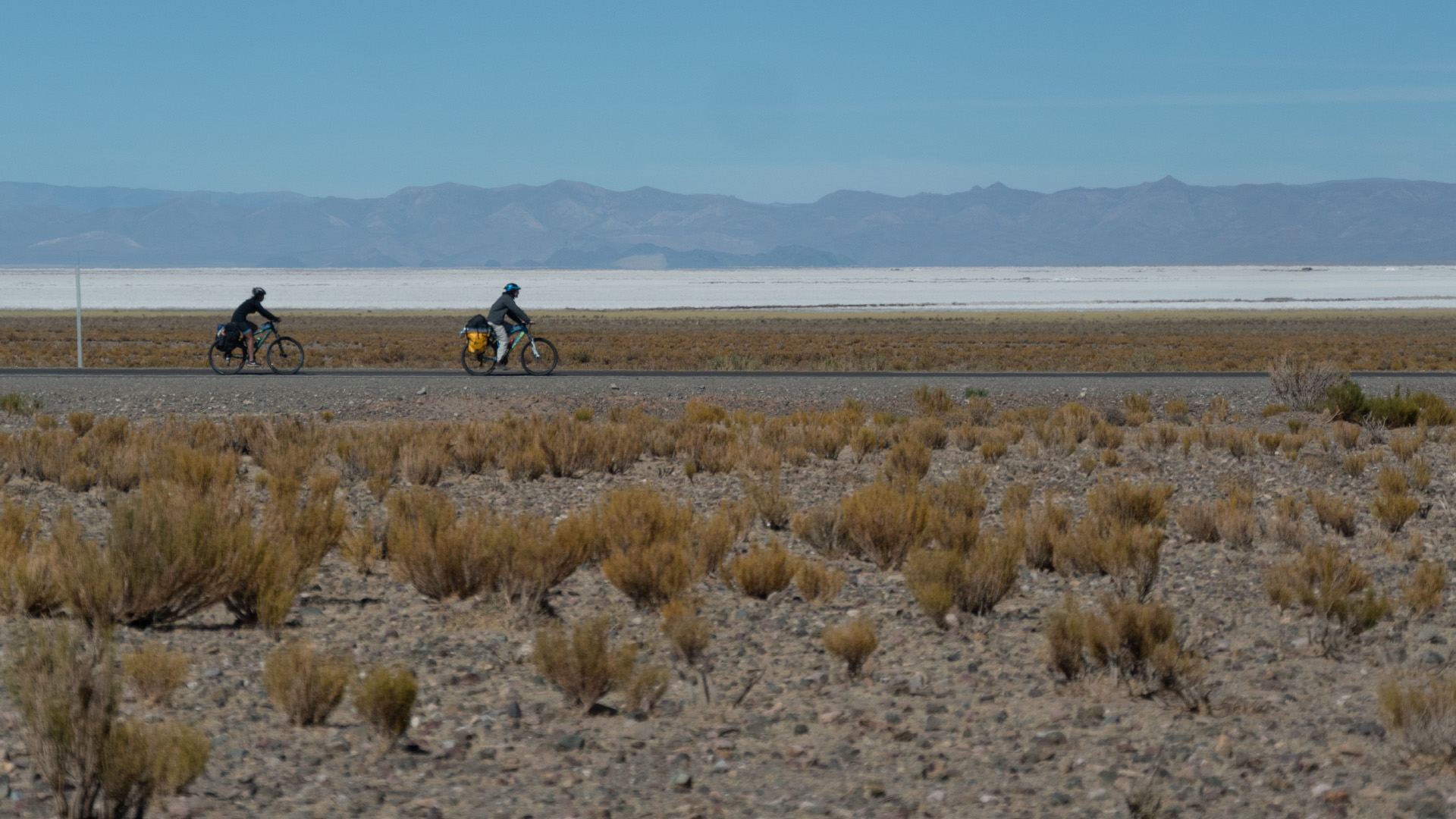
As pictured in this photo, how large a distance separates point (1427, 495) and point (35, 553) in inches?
438

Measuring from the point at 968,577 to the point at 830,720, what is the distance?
2.06 meters

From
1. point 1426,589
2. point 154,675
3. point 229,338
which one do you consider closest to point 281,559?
point 154,675

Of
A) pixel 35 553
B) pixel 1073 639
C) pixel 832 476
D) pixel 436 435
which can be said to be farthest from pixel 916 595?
pixel 436 435

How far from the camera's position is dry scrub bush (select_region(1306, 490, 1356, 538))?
1012cm

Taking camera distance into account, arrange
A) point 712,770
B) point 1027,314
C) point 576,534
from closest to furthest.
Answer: point 712,770, point 576,534, point 1027,314

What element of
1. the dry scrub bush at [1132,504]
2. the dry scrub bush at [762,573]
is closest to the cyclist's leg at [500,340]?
the dry scrub bush at [1132,504]

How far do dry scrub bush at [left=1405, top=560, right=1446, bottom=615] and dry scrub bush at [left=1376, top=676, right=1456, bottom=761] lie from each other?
2325 millimetres

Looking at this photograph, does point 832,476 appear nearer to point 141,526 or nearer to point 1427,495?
point 1427,495

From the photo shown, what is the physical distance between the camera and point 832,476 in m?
13.0

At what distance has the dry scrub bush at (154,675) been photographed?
5.43m

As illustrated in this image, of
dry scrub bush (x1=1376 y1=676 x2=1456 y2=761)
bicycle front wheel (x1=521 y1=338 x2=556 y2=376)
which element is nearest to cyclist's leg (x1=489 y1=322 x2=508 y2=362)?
bicycle front wheel (x1=521 y1=338 x2=556 y2=376)

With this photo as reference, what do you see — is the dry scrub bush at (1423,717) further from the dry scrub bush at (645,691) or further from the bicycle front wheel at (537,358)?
the bicycle front wheel at (537,358)

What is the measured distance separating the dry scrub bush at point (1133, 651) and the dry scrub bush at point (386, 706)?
2915mm

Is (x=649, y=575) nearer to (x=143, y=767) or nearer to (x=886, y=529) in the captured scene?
(x=886, y=529)
